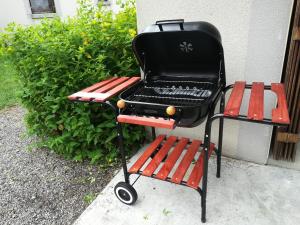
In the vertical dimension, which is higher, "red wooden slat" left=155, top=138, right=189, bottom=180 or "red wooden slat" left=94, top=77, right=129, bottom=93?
"red wooden slat" left=94, top=77, right=129, bottom=93

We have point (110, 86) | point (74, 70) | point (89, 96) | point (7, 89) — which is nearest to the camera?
point (89, 96)

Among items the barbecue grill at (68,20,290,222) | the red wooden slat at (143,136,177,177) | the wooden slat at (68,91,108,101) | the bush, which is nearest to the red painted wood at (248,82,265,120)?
the barbecue grill at (68,20,290,222)

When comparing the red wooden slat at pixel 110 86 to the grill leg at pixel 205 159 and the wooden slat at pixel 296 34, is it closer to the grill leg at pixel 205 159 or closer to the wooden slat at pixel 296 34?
the grill leg at pixel 205 159

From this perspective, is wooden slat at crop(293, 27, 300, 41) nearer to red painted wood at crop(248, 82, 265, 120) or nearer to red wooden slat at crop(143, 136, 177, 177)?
red painted wood at crop(248, 82, 265, 120)

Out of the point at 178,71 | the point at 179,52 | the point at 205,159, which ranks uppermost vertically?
the point at 179,52

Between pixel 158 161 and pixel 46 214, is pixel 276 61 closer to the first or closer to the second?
pixel 158 161

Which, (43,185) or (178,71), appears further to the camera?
(43,185)

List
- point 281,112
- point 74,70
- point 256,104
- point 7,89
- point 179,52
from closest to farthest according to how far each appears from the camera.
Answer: point 281,112, point 256,104, point 179,52, point 74,70, point 7,89

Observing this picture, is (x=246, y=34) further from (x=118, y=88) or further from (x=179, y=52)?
(x=118, y=88)

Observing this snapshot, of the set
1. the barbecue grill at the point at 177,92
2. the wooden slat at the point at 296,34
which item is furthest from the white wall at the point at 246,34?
the barbecue grill at the point at 177,92

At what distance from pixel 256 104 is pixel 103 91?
1189mm

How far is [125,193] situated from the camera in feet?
7.12

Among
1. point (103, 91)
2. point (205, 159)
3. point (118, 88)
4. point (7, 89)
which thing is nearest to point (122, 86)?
point (118, 88)

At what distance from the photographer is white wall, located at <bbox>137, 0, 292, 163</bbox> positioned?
209cm
